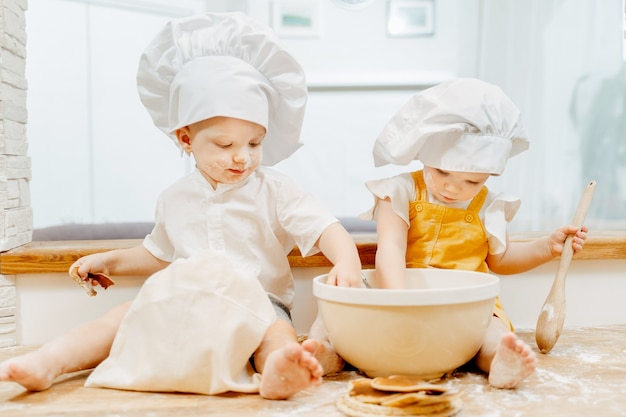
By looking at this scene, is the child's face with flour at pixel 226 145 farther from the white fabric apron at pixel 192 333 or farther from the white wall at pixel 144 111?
the white wall at pixel 144 111

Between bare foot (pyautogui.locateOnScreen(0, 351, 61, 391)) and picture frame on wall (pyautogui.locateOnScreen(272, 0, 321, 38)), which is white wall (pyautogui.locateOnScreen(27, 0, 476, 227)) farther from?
bare foot (pyautogui.locateOnScreen(0, 351, 61, 391))

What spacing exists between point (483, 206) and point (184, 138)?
57 centimetres

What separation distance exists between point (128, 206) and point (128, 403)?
8.37 feet

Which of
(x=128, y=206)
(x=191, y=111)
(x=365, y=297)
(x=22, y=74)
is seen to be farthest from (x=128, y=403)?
(x=128, y=206)

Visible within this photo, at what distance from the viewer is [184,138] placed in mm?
1117

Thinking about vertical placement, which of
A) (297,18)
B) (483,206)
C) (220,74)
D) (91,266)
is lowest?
(91,266)

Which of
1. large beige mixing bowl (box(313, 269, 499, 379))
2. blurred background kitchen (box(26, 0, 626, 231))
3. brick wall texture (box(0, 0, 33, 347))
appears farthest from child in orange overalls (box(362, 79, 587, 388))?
blurred background kitchen (box(26, 0, 626, 231))

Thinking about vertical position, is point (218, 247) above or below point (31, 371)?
above

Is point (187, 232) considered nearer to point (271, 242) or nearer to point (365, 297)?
point (271, 242)

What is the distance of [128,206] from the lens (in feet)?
10.8

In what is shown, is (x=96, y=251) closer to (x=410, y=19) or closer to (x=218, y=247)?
(x=218, y=247)

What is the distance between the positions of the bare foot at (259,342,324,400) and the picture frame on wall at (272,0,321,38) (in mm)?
2670

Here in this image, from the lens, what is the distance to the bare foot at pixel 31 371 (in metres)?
0.86

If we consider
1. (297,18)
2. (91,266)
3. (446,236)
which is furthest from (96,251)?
(297,18)
